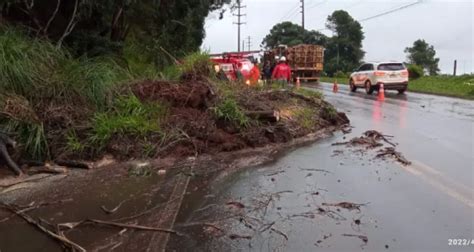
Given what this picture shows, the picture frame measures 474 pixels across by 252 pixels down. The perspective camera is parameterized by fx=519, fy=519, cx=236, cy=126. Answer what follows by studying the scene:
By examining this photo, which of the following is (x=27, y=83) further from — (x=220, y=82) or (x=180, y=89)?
(x=220, y=82)

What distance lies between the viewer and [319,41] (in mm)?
71938

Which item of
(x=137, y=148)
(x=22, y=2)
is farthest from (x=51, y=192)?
(x=22, y=2)

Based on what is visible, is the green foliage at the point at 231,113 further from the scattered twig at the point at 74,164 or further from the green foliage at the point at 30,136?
the green foliage at the point at 30,136

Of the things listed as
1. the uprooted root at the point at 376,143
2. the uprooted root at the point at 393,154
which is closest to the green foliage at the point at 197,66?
the uprooted root at the point at 376,143

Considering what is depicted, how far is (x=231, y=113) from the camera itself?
33.9 ft

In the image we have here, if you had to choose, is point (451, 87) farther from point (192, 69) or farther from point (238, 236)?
point (238, 236)

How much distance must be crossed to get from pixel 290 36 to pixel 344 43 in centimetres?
1682

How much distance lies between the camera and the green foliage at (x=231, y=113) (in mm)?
10219

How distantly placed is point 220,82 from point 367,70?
58.6 feet

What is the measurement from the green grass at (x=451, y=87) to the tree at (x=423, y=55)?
2676 cm

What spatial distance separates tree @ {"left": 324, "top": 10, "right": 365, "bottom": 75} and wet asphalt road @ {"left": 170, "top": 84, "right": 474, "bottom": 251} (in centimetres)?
5592

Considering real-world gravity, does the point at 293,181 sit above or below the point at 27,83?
below

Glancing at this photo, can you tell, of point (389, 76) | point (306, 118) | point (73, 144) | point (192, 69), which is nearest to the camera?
point (73, 144)

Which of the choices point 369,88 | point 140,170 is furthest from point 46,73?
point 369,88
